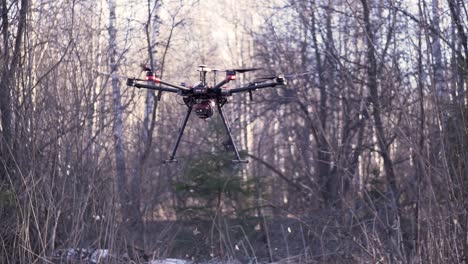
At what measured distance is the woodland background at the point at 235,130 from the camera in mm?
7824

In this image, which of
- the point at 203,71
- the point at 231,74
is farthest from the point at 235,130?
the point at 231,74

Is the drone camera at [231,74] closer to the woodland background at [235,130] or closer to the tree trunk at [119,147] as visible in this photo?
the woodland background at [235,130]

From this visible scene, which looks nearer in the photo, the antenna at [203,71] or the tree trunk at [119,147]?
the antenna at [203,71]

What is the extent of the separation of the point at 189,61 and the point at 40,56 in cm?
1362

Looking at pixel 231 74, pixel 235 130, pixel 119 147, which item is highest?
pixel 231 74

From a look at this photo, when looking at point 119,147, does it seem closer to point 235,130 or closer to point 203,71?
point 235,130

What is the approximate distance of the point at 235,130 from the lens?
24.8 m

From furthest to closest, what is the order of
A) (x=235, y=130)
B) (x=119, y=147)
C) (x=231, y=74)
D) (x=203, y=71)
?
(x=235, y=130) < (x=119, y=147) < (x=203, y=71) < (x=231, y=74)

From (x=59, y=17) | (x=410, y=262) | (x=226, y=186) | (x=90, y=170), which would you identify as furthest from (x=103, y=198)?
(x=226, y=186)

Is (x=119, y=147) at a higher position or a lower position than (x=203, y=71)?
lower

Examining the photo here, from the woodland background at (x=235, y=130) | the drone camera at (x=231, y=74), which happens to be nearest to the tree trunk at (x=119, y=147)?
the woodland background at (x=235, y=130)

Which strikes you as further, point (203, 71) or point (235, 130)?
point (235, 130)

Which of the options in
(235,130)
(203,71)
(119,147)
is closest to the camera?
(203,71)

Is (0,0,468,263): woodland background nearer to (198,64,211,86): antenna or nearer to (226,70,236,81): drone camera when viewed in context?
(226,70,236,81): drone camera
